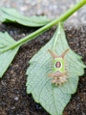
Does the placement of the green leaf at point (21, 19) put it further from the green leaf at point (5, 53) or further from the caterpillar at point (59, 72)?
the caterpillar at point (59, 72)

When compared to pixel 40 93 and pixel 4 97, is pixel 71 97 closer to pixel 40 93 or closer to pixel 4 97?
pixel 40 93

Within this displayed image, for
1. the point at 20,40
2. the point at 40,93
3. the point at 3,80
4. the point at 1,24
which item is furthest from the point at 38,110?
the point at 1,24

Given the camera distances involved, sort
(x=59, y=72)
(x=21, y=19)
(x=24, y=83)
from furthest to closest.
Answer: (x=21, y=19), (x=24, y=83), (x=59, y=72)

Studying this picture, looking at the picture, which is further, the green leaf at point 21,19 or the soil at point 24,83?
the green leaf at point 21,19

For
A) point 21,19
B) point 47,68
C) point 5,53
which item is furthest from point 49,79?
point 21,19

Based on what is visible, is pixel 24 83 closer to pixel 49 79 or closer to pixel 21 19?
pixel 49 79

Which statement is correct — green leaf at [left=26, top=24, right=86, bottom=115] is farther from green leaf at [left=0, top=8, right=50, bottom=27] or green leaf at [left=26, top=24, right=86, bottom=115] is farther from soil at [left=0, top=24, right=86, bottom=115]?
green leaf at [left=0, top=8, right=50, bottom=27]

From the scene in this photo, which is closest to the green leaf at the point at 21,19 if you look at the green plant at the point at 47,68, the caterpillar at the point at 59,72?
the green plant at the point at 47,68
